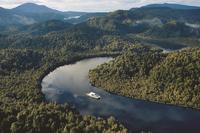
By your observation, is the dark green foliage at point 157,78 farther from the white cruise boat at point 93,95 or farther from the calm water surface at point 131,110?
the white cruise boat at point 93,95

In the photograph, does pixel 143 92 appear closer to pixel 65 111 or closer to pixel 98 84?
pixel 98 84

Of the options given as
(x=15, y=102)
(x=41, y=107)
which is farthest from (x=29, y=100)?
(x=41, y=107)

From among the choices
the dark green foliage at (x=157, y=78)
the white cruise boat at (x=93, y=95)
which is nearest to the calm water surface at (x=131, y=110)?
the white cruise boat at (x=93, y=95)

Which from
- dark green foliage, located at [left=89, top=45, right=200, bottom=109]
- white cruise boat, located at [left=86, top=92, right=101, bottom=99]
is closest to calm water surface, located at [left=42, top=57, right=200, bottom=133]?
white cruise boat, located at [left=86, top=92, right=101, bottom=99]

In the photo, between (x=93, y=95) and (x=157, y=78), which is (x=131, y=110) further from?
(x=157, y=78)

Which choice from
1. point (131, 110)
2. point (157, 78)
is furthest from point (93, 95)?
point (157, 78)
